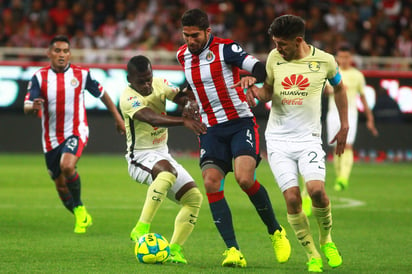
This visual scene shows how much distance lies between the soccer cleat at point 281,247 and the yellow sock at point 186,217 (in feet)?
2.67

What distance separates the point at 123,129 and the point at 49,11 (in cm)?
1392

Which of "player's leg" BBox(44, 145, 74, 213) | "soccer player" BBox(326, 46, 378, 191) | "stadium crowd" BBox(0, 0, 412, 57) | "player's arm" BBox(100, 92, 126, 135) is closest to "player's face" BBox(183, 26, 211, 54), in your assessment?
"player's arm" BBox(100, 92, 126, 135)

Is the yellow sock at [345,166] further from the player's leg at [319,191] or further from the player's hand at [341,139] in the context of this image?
the player's leg at [319,191]

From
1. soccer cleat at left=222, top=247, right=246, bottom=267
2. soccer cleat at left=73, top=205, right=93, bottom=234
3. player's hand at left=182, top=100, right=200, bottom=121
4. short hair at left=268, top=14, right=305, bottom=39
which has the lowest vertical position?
soccer cleat at left=73, top=205, right=93, bottom=234

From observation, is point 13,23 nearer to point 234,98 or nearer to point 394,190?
point 394,190

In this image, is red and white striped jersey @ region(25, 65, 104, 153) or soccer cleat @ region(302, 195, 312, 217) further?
soccer cleat @ region(302, 195, 312, 217)

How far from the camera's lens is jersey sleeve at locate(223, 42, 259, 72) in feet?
24.4

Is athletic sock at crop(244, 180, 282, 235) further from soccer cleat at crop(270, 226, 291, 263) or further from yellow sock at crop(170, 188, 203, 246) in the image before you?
yellow sock at crop(170, 188, 203, 246)

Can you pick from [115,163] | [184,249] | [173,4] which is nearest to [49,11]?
[173,4]

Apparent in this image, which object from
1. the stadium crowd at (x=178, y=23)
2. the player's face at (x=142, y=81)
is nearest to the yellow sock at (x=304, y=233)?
the player's face at (x=142, y=81)

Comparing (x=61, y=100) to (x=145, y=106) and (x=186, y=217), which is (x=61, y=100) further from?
(x=186, y=217)

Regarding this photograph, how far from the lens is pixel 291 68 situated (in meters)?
7.30

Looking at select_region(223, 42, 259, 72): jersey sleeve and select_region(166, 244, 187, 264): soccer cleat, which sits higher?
select_region(223, 42, 259, 72): jersey sleeve

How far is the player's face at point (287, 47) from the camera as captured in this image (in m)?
7.16
